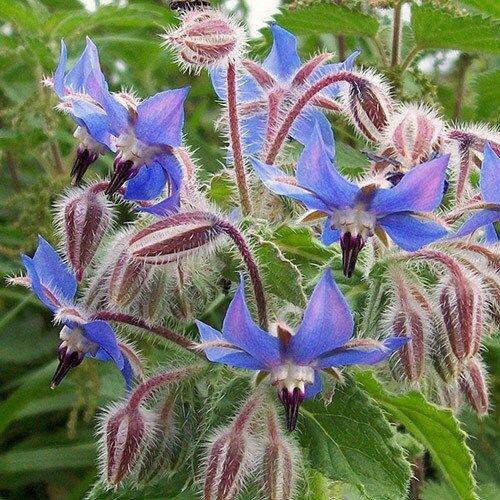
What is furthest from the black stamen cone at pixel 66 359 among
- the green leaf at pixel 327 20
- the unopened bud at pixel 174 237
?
the green leaf at pixel 327 20

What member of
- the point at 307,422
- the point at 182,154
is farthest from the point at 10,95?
the point at 307,422

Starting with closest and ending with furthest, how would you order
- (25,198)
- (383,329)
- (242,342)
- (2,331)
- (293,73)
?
(242,342) → (383,329) → (293,73) → (25,198) → (2,331)

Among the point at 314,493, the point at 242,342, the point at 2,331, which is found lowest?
the point at 2,331

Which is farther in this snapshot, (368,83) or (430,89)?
(430,89)

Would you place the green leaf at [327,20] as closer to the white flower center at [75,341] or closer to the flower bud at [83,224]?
the flower bud at [83,224]

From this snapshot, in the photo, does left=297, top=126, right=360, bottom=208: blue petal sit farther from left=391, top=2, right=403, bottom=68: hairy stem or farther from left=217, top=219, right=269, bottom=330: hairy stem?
left=391, top=2, right=403, bottom=68: hairy stem

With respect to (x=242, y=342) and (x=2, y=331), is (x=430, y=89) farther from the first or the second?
(x=2, y=331)
